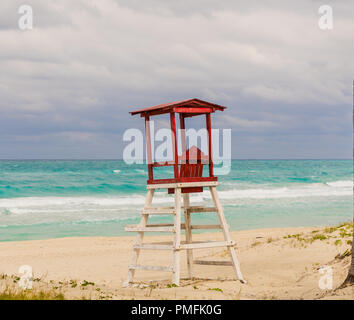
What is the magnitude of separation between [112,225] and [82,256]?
9.63 m

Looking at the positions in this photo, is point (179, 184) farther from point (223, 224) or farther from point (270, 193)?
point (270, 193)

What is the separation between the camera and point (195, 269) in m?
14.0

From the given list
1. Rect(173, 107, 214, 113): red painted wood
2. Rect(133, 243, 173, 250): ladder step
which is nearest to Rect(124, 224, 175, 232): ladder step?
Rect(133, 243, 173, 250): ladder step

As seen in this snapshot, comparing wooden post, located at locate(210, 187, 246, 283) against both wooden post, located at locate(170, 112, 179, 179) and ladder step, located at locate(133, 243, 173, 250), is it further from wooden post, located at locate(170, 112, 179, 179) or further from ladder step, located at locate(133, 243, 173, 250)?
ladder step, located at locate(133, 243, 173, 250)

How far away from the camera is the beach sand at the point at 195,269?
9758 mm

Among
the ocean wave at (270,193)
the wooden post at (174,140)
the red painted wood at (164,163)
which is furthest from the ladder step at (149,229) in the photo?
the ocean wave at (270,193)

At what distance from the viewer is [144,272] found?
1468cm

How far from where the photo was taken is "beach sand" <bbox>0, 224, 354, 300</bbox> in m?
9.76

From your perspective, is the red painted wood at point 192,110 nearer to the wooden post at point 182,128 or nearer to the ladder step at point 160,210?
the wooden post at point 182,128

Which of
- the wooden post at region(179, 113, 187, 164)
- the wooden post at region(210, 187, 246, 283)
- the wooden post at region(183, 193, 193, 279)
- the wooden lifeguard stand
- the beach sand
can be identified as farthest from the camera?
the wooden post at region(179, 113, 187, 164)

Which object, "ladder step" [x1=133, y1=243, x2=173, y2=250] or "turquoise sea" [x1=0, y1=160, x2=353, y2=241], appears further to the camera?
"turquoise sea" [x1=0, y1=160, x2=353, y2=241]

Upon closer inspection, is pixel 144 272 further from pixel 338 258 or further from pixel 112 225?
pixel 112 225
